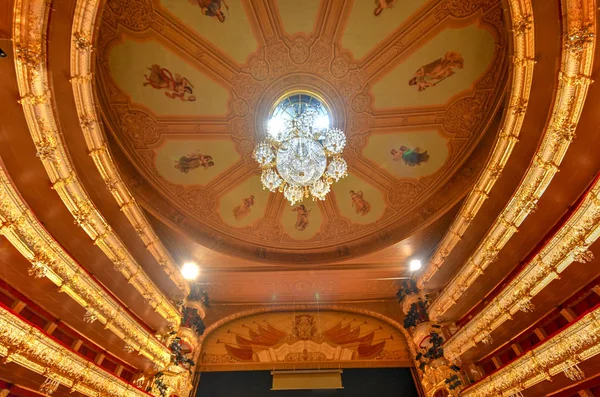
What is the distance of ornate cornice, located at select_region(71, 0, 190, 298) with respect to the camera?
4.65m

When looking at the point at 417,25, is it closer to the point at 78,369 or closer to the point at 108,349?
the point at 78,369

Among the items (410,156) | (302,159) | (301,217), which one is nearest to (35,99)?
(302,159)

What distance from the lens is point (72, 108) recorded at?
519cm

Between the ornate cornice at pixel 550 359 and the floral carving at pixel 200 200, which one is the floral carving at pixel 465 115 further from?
the floral carving at pixel 200 200

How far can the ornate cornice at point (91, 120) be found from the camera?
183 inches

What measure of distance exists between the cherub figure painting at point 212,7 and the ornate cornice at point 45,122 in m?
3.11

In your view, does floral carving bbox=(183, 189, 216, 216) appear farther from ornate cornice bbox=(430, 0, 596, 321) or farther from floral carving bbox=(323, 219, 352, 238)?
ornate cornice bbox=(430, 0, 596, 321)

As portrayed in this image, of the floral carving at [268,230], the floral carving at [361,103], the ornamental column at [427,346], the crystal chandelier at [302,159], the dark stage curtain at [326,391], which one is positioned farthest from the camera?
the floral carving at [268,230]

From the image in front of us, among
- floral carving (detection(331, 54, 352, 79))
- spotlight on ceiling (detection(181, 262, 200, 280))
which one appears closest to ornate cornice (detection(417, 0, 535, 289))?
floral carving (detection(331, 54, 352, 79))

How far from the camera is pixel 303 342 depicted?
9984 millimetres

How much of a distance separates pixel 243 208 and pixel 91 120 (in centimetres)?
537

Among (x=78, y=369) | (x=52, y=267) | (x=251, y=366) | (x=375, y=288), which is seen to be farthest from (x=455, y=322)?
(x=52, y=267)

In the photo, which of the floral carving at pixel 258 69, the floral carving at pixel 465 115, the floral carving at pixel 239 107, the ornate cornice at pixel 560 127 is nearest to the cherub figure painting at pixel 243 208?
the floral carving at pixel 239 107

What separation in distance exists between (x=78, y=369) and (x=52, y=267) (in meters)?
1.89
